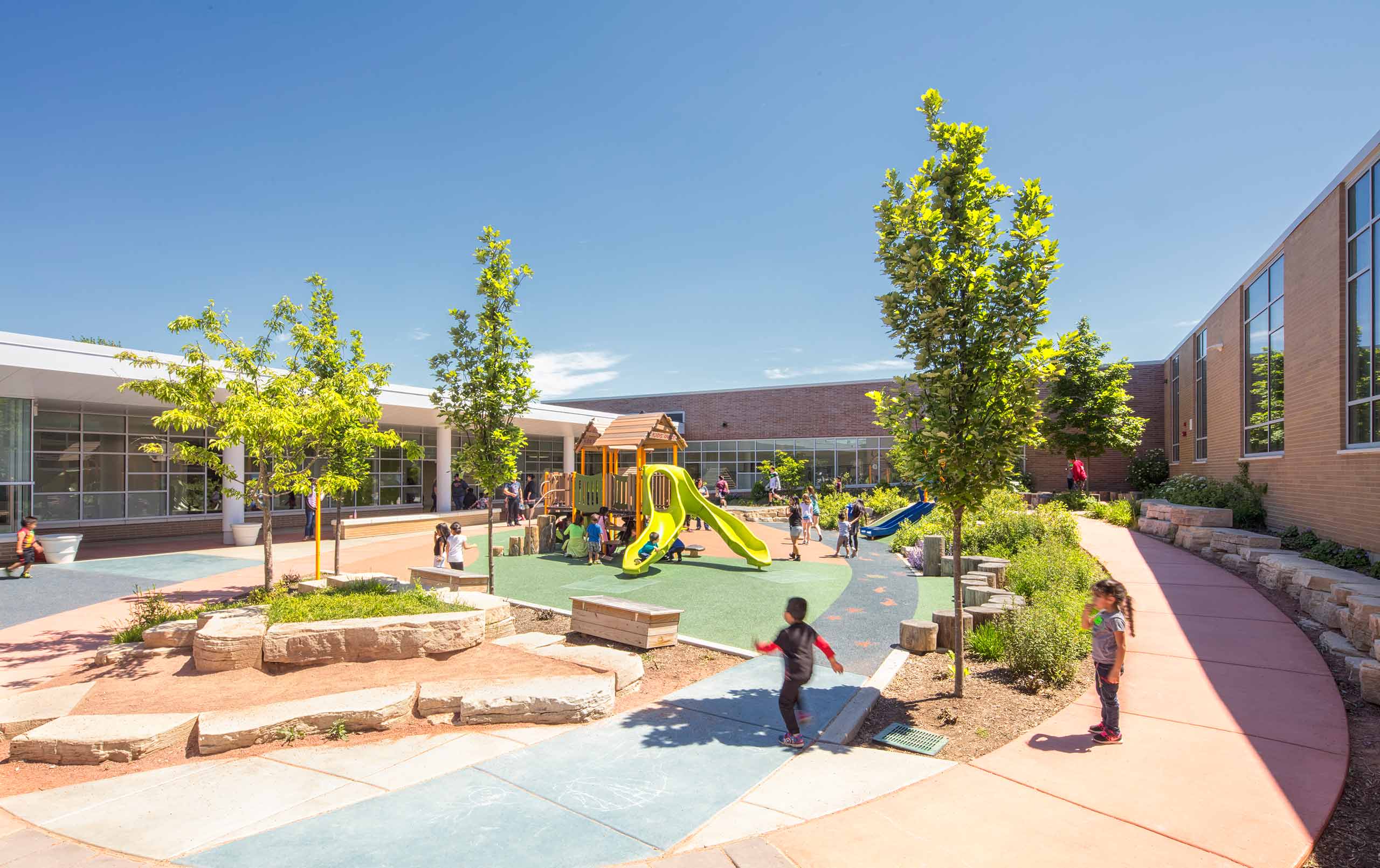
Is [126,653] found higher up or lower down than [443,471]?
lower down

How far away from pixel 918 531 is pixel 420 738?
1399cm

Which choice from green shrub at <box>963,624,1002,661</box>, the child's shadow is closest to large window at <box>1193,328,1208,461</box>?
green shrub at <box>963,624,1002,661</box>

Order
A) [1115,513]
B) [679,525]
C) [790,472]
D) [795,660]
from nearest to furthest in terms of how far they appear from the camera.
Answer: [795,660] < [679,525] < [1115,513] < [790,472]

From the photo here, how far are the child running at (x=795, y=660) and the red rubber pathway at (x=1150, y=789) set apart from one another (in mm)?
1072

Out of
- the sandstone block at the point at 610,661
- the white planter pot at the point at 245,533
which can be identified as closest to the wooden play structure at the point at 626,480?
the white planter pot at the point at 245,533

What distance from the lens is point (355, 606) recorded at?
8.63m

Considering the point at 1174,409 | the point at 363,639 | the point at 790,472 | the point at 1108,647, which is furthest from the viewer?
the point at 790,472

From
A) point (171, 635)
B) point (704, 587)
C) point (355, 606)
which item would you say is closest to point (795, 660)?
point (355, 606)

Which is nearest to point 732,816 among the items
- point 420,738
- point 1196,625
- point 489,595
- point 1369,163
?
point 420,738

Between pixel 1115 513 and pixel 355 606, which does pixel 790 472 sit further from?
pixel 355 606

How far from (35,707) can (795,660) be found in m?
7.26

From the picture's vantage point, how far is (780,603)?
35.6 feet

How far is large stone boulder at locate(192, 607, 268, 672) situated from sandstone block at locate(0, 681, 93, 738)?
1006 mm

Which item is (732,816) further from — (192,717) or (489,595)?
(489,595)
